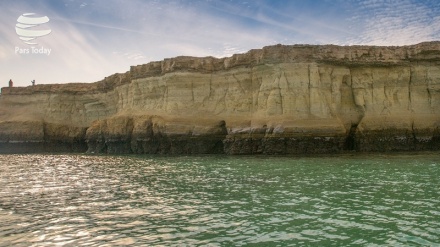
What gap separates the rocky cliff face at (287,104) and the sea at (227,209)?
43.2ft

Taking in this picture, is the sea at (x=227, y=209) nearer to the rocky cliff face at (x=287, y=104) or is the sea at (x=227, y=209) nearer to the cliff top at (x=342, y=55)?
Answer: the rocky cliff face at (x=287, y=104)

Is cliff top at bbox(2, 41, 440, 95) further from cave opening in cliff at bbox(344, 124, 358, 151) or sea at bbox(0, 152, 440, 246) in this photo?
sea at bbox(0, 152, 440, 246)

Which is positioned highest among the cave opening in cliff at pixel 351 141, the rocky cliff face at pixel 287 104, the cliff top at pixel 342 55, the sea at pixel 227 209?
the cliff top at pixel 342 55

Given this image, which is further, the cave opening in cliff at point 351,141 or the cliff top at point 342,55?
the cliff top at point 342,55

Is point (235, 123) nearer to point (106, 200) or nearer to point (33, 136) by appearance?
point (106, 200)

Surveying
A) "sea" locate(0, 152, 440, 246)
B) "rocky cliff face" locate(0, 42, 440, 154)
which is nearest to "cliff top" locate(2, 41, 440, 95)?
"rocky cliff face" locate(0, 42, 440, 154)

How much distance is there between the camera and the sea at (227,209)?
8.49m

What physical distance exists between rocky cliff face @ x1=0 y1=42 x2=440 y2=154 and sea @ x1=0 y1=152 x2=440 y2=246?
13180mm

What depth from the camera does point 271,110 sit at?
3397cm

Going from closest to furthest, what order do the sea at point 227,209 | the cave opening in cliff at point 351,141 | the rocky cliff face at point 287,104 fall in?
1. the sea at point 227,209
2. the rocky cliff face at point 287,104
3. the cave opening in cliff at point 351,141

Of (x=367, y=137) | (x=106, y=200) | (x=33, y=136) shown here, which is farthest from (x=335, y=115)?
(x=33, y=136)

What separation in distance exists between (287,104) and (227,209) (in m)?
23.5

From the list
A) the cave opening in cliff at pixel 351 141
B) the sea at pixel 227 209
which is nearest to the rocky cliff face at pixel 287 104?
the cave opening in cliff at pixel 351 141

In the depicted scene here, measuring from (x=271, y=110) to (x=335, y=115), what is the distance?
16.9ft
